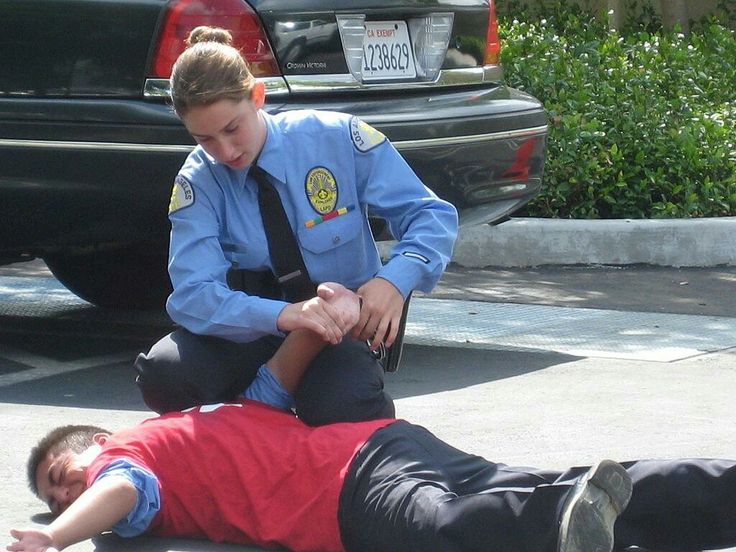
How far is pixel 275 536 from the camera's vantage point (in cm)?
323

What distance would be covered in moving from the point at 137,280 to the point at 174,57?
67.2 inches

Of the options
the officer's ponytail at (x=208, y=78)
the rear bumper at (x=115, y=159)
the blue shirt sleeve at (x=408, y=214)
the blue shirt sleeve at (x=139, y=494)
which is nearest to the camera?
the blue shirt sleeve at (x=139, y=494)

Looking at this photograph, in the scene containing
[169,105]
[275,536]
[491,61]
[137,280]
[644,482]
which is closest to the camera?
[644,482]

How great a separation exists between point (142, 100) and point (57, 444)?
5.77ft

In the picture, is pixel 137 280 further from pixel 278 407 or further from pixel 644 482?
pixel 644 482

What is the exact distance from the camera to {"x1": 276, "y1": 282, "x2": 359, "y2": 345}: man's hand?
337 centimetres

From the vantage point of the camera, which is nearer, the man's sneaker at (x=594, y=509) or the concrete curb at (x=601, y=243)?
the man's sneaker at (x=594, y=509)

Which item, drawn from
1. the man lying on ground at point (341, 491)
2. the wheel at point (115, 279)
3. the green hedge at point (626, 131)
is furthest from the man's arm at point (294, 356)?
the green hedge at point (626, 131)

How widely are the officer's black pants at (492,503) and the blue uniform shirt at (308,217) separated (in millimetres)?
520

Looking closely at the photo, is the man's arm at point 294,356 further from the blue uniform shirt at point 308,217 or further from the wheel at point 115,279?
the wheel at point 115,279

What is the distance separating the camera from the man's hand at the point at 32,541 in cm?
294

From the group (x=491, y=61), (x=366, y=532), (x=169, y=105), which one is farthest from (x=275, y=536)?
(x=491, y=61)

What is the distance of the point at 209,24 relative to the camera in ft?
15.9

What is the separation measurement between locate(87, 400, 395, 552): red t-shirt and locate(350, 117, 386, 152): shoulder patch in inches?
32.3
